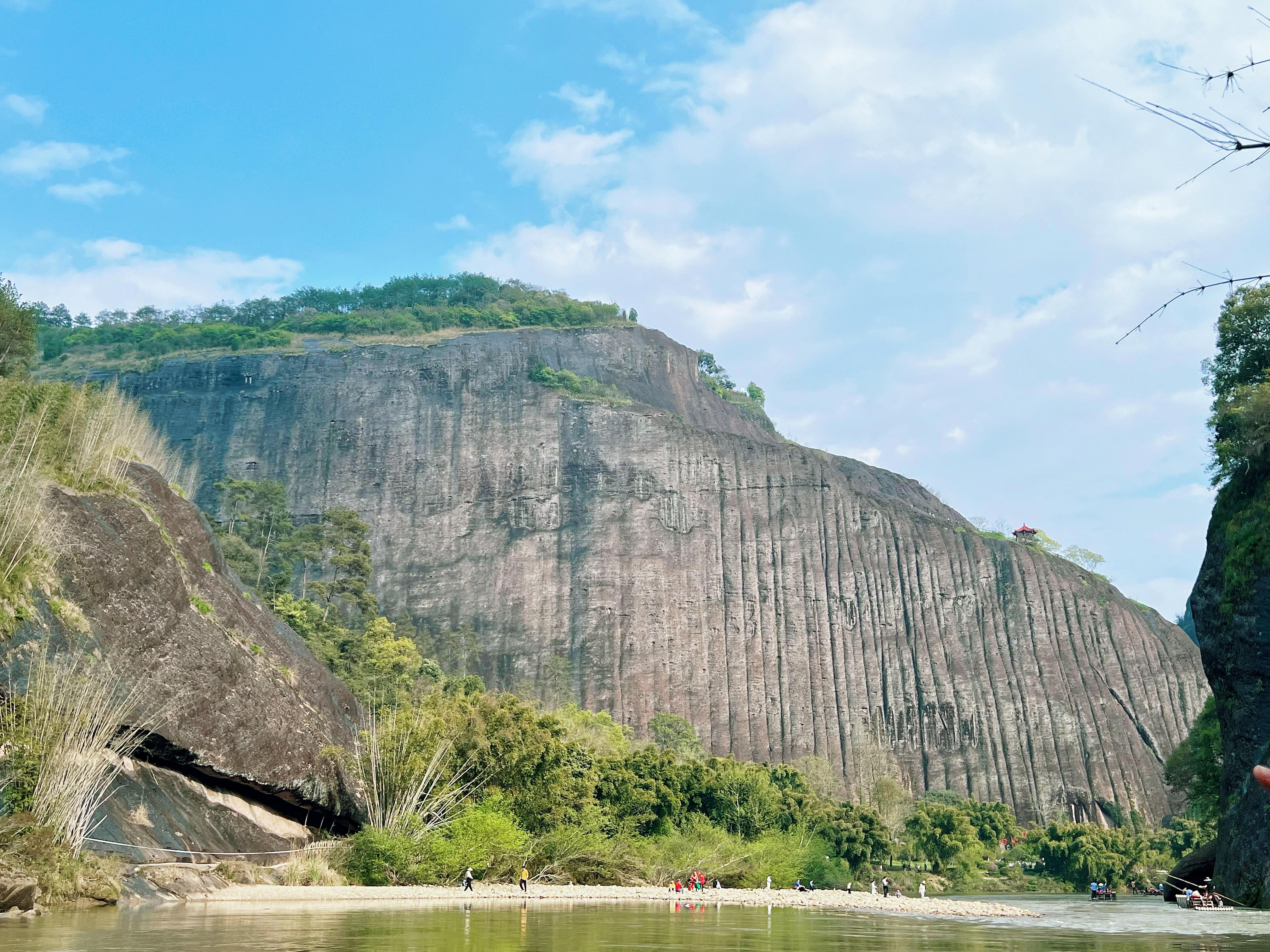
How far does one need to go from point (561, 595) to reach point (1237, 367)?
53520 mm

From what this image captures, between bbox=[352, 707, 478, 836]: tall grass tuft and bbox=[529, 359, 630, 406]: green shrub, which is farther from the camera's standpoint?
bbox=[529, 359, 630, 406]: green shrub

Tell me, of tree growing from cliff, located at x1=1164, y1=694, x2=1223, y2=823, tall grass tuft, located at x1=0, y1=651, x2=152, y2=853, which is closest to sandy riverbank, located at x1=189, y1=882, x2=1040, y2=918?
tall grass tuft, located at x1=0, y1=651, x2=152, y2=853

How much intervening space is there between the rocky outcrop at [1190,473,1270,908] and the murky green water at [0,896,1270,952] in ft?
8.19

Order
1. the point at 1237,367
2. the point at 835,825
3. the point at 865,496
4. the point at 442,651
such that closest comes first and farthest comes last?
1. the point at 1237,367
2. the point at 835,825
3. the point at 442,651
4. the point at 865,496

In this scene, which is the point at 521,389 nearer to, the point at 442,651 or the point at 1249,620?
the point at 442,651

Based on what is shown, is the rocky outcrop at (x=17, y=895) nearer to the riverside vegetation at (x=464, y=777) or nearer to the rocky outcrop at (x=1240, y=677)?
the riverside vegetation at (x=464, y=777)

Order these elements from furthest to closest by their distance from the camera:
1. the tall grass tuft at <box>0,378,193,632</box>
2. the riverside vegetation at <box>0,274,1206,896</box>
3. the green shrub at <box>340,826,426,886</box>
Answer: the green shrub at <box>340,826,426,886</box> → the tall grass tuft at <box>0,378,193,632</box> → the riverside vegetation at <box>0,274,1206,896</box>

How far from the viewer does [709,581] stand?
84.4 meters

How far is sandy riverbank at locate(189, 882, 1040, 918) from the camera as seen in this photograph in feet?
83.7

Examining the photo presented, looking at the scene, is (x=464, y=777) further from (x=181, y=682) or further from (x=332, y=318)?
(x=332, y=318)

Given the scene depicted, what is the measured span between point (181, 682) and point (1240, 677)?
31158 mm

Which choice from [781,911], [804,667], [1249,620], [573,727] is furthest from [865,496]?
[781,911]

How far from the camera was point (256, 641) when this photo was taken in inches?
1319

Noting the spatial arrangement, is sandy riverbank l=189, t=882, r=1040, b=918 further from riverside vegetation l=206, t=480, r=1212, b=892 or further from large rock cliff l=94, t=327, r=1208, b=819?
large rock cliff l=94, t=327, r=1208, b=819
